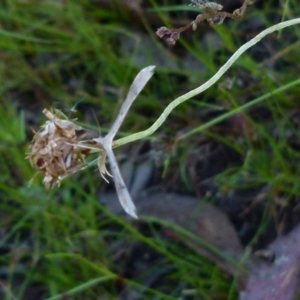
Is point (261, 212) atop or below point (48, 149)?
below

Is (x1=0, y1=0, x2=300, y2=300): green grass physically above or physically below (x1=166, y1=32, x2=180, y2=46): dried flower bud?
below

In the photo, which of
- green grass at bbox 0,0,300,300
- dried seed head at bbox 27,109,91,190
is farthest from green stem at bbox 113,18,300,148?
green grass at bbox 0,0,300,300

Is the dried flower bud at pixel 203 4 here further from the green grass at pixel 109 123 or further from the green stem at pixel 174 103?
the green grass at pixel 109 123

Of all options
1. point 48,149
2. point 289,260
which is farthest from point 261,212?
point 48,149

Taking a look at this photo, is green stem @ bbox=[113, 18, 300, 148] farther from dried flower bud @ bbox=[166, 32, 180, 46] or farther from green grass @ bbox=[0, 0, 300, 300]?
green grass @ bbox=[0, 0, 300, 300]

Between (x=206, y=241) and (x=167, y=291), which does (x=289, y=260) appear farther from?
(x=167, y=291)

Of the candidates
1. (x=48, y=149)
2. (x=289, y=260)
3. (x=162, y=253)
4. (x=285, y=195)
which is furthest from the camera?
(x=162, y=253)

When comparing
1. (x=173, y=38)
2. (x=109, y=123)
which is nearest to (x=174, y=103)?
(x=173, y=38)
